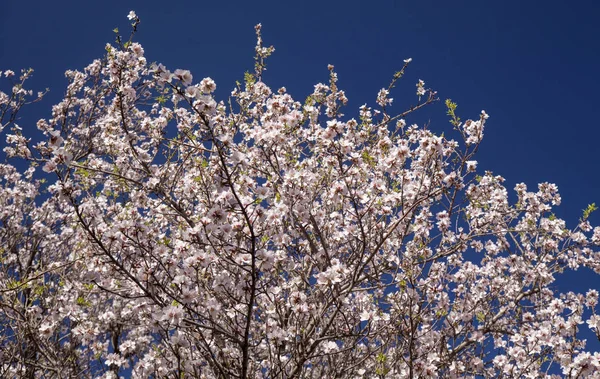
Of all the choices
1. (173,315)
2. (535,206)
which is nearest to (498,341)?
(535,206)

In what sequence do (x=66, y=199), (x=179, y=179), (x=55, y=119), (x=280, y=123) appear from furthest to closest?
(x=55, y=119)
(x=179, y=179)
(x=280, y=123)
(x=66, y=199)

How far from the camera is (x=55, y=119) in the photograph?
10766mm

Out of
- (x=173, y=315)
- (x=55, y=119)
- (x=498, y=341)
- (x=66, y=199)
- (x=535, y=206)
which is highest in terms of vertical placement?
(x=55, y=119)

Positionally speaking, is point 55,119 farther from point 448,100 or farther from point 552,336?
point 552,336

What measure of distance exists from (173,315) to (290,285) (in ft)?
7.49

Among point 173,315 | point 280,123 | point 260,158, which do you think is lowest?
point 173,315

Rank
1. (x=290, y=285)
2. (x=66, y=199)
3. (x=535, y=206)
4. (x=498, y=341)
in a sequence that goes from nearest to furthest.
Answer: (x=66, y=199)
(x=290, y=285)
(x=535, y=206)
(x=498, y=341)

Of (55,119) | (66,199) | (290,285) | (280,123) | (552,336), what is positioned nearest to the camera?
(66,199)

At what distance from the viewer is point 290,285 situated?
20.1ft

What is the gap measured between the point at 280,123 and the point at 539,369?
536 cm

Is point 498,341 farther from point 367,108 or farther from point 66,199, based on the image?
point 66,199

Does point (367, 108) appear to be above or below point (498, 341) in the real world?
above

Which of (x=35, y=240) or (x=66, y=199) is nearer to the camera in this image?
(x=66, y=199)

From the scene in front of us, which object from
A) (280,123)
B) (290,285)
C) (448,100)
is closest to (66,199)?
(280,123)
